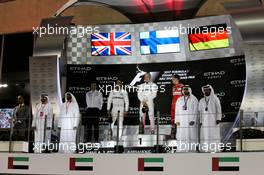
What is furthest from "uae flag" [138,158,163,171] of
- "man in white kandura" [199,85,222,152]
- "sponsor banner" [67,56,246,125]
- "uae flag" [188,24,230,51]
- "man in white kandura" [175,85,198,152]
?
"uae flag" [188,24,230,51]

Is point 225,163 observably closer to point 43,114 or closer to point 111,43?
point 43,114

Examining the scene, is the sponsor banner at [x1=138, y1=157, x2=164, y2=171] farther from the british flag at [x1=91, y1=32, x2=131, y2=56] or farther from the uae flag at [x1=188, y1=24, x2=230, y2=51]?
the british flag at [x1=91, y1=32, x2=131, y2=56]

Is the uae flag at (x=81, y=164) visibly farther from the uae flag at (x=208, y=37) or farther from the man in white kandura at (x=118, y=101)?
the uae flag at (x=208, y=37)

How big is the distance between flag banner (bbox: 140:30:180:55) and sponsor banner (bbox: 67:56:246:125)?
31cm

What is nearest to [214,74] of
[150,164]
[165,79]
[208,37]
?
[208,37]

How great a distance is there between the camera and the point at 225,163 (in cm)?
321

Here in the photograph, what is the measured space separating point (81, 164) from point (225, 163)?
123cm

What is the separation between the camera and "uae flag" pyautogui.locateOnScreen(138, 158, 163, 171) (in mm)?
3396

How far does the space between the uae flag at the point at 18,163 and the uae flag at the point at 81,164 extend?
0.47 m

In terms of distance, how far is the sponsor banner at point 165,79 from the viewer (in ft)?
26.6

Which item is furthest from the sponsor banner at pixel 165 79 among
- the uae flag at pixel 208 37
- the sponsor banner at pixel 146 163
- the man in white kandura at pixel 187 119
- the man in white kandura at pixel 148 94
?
the sponsor banner at pixel 146 163

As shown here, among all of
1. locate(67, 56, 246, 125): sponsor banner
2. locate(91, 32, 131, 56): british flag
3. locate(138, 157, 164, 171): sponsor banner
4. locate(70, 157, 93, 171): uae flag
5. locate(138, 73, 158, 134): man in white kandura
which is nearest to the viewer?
locate(138, 157, 164, 171): sponsor banner

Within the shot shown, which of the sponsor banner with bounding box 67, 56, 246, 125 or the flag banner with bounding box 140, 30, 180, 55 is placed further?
the flag banner with bounding box 140, 30, 180, 55

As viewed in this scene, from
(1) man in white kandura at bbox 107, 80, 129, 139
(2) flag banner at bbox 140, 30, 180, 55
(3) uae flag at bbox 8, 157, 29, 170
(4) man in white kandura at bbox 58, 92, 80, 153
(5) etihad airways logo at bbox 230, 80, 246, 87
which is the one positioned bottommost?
(3) uae flag at bbox 8, 157, 29, 170
